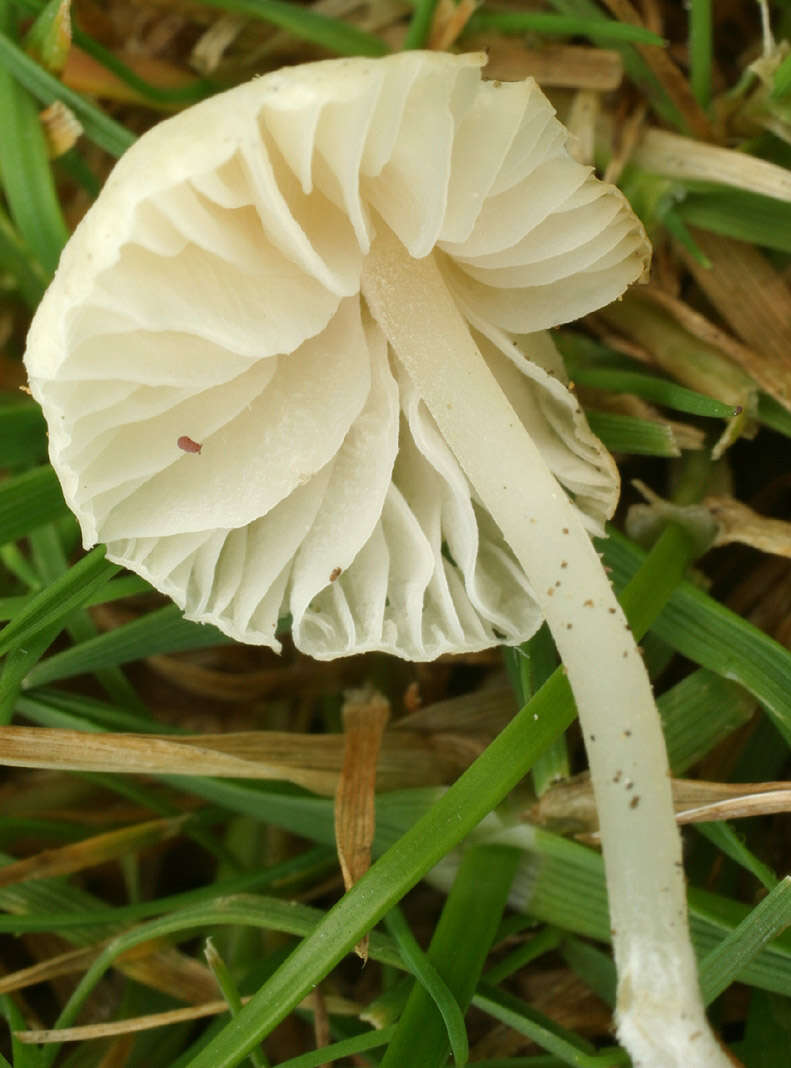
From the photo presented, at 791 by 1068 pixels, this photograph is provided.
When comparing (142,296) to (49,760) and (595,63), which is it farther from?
(595,63)

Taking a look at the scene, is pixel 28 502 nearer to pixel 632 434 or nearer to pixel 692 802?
pixel 632 434

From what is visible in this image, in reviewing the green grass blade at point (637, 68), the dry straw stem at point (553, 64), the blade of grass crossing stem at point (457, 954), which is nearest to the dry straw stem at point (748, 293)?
the green grass blade at point (637, 68)

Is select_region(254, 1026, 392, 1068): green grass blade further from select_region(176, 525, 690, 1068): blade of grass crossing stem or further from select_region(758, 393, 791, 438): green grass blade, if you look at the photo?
select_region(758, 393, 791, 438): green grass blade

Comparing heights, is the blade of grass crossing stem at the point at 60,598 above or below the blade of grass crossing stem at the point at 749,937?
above

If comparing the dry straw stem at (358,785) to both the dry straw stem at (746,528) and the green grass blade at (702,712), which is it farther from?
the dry straw stem at (746,528)

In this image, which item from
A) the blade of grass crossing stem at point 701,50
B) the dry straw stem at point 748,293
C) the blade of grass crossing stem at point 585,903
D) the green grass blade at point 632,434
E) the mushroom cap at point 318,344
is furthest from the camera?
the dry straw stem at point 748,293

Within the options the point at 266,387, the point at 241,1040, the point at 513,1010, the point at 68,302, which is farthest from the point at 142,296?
the point at 513,1010

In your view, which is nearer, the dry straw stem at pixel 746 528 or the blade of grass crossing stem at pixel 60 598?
the blade of grass crossing stem at pixel 60 598

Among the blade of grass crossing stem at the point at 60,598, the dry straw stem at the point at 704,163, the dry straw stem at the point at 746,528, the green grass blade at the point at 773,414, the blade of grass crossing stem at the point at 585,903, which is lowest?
the blade of grass crossing stem at the point at 585,903

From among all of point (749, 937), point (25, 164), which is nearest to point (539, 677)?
point (749, 937)
